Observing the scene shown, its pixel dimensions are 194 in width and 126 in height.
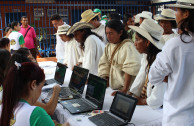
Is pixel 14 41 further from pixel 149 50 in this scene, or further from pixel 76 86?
pixel 149 50

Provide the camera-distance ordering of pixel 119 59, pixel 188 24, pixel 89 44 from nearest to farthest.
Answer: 1. pixel 188 24
2. pixel 119 59
3. pixel 89 44

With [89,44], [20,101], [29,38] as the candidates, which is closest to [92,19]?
[89,44]

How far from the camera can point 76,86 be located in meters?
2.45

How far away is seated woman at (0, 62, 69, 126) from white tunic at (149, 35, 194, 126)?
0.72 meters

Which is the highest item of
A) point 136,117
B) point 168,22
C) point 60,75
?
point 168,22

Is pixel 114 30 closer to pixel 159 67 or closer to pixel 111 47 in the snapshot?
pixel 111 47

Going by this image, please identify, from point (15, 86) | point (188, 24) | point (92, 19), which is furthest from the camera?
point (92, 19)

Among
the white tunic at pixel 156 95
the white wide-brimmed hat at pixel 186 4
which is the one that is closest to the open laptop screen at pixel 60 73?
the white tunic at pixel 156 95

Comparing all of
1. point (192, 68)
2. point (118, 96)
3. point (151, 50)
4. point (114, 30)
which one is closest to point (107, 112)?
point (118, 96)

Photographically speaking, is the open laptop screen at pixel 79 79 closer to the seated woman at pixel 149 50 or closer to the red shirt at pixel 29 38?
the seated woman at pixel 149 50

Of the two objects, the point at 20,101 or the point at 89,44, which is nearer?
the point at 20,101

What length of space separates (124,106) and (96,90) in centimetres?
42

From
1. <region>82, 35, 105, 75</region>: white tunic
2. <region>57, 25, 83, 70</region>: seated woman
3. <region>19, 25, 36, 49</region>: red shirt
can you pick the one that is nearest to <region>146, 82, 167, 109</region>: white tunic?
<region>82, 35, 105, 75</region>: white tunic

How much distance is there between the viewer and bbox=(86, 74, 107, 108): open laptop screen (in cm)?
190
